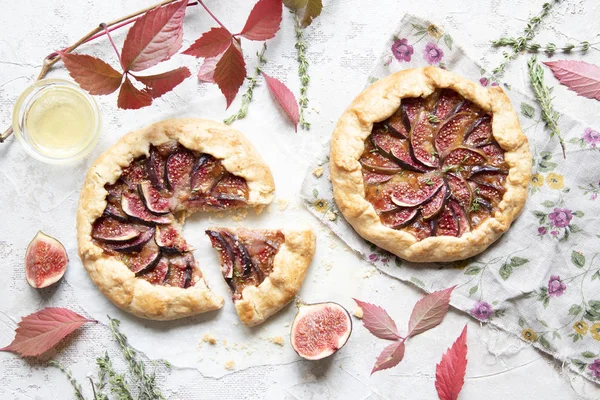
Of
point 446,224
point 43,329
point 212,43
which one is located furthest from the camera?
point 43,329

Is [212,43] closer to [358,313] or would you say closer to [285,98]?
[285,98]

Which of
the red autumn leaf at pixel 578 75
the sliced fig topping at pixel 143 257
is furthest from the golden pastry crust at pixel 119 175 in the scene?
the red autumn leaf at pixel 578 75

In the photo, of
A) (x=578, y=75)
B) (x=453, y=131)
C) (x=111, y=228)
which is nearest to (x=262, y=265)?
(x=111, y=228)

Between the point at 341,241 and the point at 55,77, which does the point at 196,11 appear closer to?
the point at 55,77

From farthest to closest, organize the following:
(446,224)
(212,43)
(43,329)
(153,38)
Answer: (43,329)
(446,224)
(212,43)
(153,38)

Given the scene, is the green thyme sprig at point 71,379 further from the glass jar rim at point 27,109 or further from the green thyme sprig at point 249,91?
the green thyme sprig at point 249,91

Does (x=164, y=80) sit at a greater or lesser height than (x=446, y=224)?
greater

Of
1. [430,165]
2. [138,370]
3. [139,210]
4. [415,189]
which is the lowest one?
[138,370]
